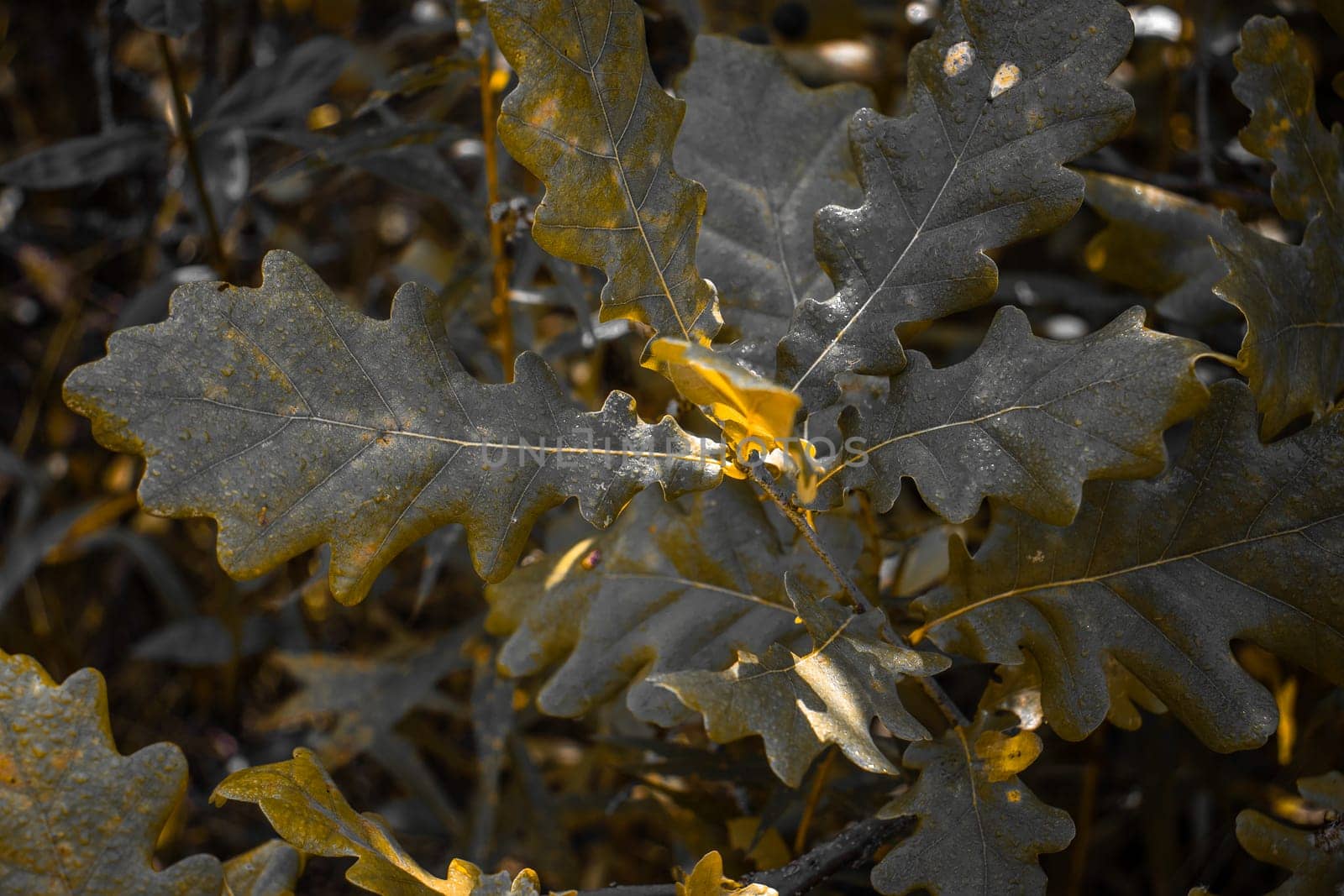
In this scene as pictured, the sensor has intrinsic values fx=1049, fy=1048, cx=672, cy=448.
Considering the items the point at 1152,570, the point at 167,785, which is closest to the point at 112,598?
the point at 167,785

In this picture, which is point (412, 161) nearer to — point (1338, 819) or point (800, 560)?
point (800, 560)

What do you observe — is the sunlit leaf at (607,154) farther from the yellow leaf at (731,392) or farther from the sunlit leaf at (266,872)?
the sunlit leaf at (266,872)

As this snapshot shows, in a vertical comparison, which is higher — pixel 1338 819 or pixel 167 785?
pixel 167 785

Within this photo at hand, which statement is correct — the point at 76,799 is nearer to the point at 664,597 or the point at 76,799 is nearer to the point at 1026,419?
the point at 664,597

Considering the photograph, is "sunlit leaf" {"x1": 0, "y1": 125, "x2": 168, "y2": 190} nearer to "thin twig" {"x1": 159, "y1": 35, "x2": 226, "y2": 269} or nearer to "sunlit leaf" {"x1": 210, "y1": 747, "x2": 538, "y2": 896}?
"thin twig" {"x1": 159, "y1": 35, "x2": 226, "y2": 269}

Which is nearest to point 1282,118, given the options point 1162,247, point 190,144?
point 1162,247

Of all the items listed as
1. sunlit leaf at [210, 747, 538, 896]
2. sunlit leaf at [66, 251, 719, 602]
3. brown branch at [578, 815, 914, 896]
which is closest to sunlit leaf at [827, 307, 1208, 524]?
sunlit leaf at [66, 251, 719, 602]
